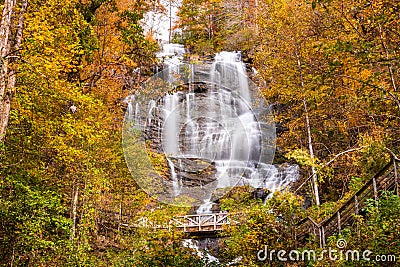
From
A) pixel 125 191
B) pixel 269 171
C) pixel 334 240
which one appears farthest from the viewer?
pixel 269 171

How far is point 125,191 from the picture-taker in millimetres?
13375

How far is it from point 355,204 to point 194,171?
13.7 m

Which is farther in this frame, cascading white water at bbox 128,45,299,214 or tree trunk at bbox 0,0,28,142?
cascading white water at bbox 128,45,299,214

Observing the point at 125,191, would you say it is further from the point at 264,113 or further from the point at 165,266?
the point at 264,113

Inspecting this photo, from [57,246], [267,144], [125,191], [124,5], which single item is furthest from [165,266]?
[267,144]

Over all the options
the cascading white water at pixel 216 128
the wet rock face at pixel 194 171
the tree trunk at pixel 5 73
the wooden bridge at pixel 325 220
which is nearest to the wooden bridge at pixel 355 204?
the wooden bridge at pixel 325 220

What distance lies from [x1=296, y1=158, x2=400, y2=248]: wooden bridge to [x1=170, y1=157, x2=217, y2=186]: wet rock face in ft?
34.4

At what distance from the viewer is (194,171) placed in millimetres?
20344

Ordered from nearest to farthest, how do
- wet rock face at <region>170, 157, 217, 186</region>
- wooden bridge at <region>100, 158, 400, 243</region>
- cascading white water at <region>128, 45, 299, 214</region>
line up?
wooden bridge at <region>100, 158, 400, 243</region> < cascading white water at <region>128, 45, 299, 214</region> < wet rock face at <region>170, 157, 217, 186</region>

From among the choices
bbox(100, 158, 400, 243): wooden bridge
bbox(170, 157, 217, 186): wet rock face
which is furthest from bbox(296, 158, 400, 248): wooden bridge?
bbox(170, 157, 217, 186): wet rock face

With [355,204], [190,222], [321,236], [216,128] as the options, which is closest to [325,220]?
[321,236]

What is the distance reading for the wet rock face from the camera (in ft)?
65.4

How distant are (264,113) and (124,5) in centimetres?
920

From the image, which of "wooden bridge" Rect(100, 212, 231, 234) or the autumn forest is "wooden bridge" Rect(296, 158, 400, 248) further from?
"wooden bridge" Rect(100, 212, 231, 234)
